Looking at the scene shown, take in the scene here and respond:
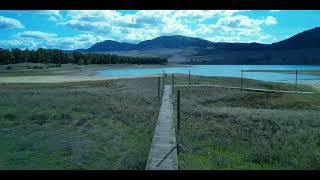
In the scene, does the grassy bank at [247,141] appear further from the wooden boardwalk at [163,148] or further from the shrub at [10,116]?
the shrub at [10,116]

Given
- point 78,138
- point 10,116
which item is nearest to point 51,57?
point 10,116

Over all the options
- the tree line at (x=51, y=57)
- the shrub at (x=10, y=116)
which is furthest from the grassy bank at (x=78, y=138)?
the tree line at (x=51, y=57)

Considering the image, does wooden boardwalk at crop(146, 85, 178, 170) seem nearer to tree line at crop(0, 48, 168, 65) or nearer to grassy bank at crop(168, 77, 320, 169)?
grassy bank at crop(168, 77, 320, 169)

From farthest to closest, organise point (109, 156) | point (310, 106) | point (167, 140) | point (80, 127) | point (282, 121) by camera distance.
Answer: point (310, 106), point (282, 121), point (80, 127), point (167, 140), point (109, 156)

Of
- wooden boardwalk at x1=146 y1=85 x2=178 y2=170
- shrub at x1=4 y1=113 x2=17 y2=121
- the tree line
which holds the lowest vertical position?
shrub at x1=4 y1=113 x2=17 y2=121

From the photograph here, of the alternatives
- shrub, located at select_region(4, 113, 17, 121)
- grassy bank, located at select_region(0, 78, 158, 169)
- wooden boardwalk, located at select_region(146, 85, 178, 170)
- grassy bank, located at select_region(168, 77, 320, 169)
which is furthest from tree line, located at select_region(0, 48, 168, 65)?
wooden boardwalk, located at select_region(146, 85, 178, 170)

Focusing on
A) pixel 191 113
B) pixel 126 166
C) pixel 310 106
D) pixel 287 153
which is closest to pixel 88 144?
pixel 126 166

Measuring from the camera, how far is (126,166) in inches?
345

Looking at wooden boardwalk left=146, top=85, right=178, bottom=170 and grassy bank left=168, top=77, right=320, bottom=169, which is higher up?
wooden boardwalk left=146, top=85, right=178, bottom=170

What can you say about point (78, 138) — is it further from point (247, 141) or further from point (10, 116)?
point (10, 116)
